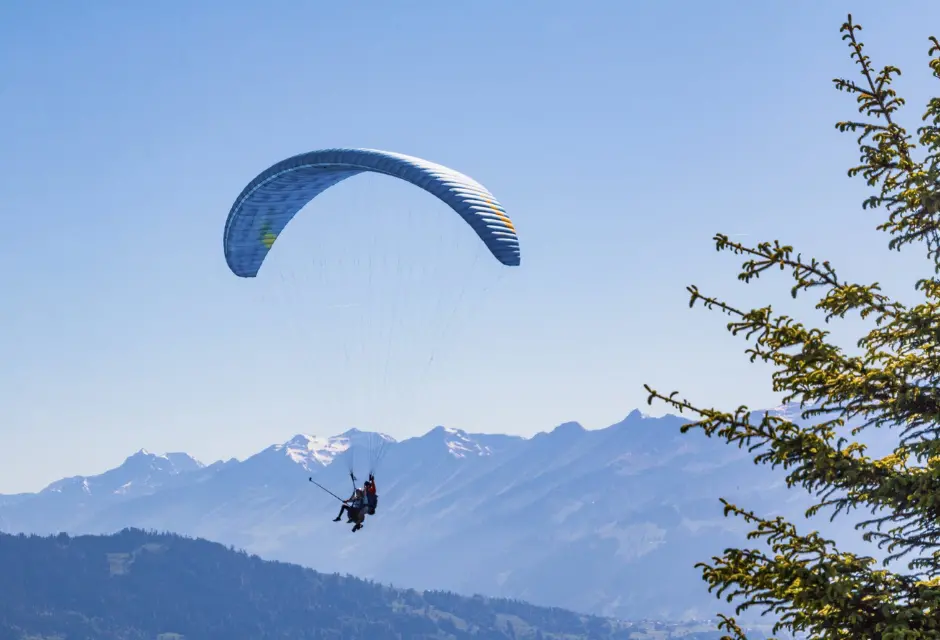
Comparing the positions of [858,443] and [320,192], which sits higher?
[320,192]

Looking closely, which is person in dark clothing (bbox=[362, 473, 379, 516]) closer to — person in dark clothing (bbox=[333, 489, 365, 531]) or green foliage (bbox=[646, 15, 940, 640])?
person in dark clothing (bbox=[333, 489, 365, 531])

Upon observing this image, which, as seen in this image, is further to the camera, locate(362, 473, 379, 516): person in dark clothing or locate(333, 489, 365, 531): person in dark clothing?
locate(362, 473, 379, 516): person in dark clothing

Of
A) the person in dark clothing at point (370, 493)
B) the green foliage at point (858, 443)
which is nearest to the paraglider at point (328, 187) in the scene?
the person in dark clothing at point (370, 493)

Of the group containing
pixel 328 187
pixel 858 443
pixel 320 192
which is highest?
pixel 328 187

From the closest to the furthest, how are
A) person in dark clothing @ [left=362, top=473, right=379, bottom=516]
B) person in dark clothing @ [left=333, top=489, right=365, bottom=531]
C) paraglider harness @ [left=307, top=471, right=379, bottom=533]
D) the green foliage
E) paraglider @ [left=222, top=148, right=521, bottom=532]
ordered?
the green foliage → person in dark clothing @ [left=333, top=489, right=365, bottom=531] → paraglider @ [left=222, top=148, right=521, bottom=532] → paraglider harness @ [left=307, top=471, right=379, bottom=533] → person in dark clothing @ [left=362, top=473, right=379, bottom=516]

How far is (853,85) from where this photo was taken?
12.9 meters

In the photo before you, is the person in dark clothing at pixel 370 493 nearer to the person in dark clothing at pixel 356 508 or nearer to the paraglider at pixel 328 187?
the paraglider at pixel 328 187

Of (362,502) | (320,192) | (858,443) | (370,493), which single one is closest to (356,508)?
(362,502)

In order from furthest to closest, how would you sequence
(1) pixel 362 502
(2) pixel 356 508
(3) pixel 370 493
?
1. (3) pixel 370 493
2. (1) pixel 362 502
3. (2) pixel 356 508

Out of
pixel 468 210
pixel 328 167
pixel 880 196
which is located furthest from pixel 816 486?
pixel 328 167

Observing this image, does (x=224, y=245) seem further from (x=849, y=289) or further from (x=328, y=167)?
(x=849, y=289)

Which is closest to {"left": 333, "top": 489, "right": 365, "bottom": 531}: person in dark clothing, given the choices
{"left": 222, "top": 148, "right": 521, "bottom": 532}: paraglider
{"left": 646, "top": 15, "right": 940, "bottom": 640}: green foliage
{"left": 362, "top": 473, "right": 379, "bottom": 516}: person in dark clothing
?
{"left": 222, "top": 148, "right": 521, "bottom": 532}: paraglider

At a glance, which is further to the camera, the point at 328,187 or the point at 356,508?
the point at 328,187

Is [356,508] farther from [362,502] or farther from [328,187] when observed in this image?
[328,187]
